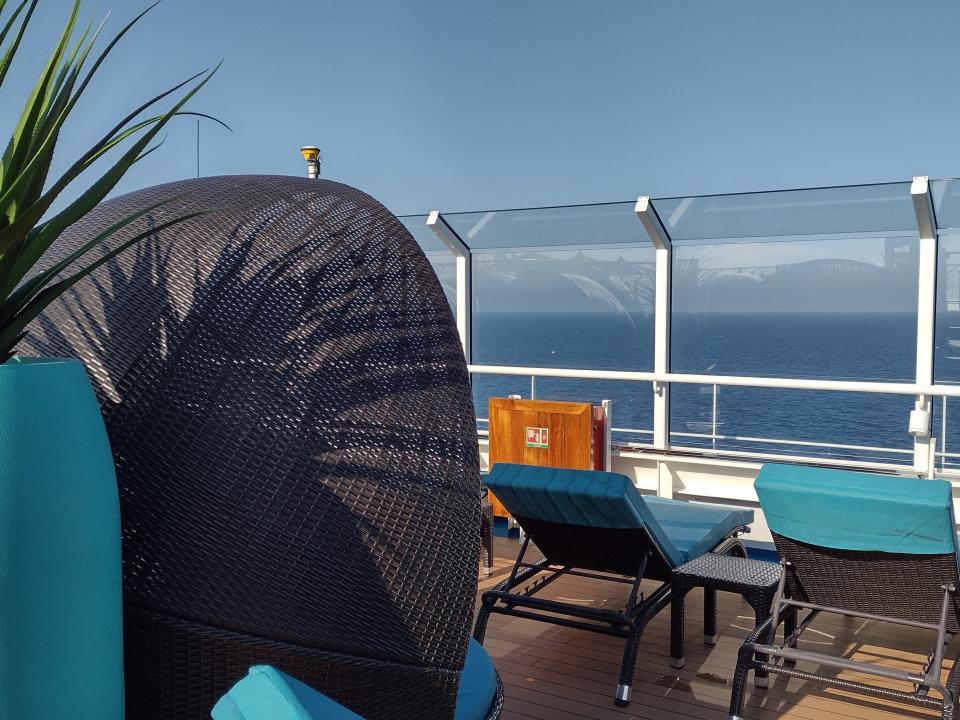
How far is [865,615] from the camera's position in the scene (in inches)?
121

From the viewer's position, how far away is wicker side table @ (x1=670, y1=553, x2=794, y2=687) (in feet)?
10.6

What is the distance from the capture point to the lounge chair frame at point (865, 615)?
2730 mm

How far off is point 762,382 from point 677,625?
78.7 inches

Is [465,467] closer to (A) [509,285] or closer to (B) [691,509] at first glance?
(B) [691,509]

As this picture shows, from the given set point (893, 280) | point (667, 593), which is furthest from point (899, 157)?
point (667, 593)

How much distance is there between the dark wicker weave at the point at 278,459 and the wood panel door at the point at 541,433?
3.64 m

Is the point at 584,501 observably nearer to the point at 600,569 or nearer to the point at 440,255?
the point at 600,569

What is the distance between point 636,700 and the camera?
10.1 ft

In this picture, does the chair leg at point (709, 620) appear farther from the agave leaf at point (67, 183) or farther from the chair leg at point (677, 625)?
the agave leaf at point (67, 183)

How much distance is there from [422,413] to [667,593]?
2370 mm

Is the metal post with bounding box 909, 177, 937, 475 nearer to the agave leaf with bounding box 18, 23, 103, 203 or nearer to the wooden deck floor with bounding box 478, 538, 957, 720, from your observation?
the wooden deck floor with bounding box 478, 538, 957, 720

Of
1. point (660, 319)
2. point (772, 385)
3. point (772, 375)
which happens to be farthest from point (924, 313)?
point (772, 375)

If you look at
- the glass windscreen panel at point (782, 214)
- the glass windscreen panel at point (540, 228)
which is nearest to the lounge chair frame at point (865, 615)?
the glass windscreen panel at point (782, 214)

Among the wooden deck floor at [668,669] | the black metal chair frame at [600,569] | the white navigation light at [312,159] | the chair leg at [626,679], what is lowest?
the wooden deck floor at [668,669]
